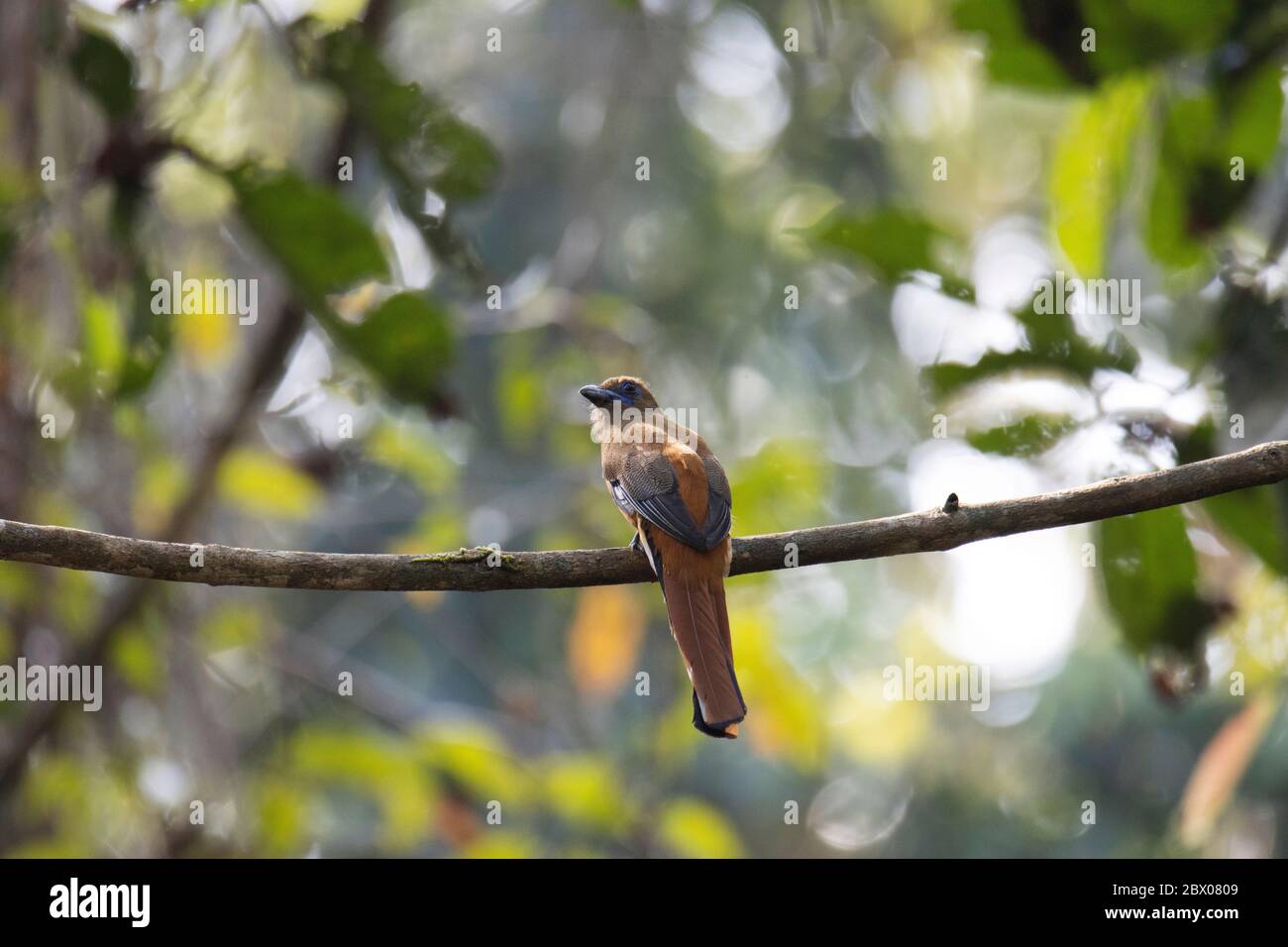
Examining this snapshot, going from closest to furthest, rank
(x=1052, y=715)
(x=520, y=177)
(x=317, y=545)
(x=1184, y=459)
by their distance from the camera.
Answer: (x=1184, y=459) → (x=317, y=545) → (x=520, y=177) → (x=1052, y=715)

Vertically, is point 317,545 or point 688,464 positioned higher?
point 317,545

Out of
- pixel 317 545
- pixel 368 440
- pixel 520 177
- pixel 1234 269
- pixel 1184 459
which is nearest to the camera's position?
pixel 1184 459

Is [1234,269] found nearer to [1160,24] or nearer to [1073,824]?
[1160,24]

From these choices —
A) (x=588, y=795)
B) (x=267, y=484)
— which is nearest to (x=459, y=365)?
(x=267, y=484)

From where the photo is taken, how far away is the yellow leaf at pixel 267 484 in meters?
4.45

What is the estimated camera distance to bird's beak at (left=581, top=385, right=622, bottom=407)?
4152 mm

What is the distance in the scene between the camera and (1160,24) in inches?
118

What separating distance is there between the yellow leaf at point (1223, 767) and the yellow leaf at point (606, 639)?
2.25 m

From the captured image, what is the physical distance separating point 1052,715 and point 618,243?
643cm

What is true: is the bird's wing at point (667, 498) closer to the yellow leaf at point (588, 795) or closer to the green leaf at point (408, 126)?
the green leaf at point (408, 126)

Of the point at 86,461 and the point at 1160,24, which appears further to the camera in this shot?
the point at 86,461

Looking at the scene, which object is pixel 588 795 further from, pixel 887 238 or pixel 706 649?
pixel 887 238
